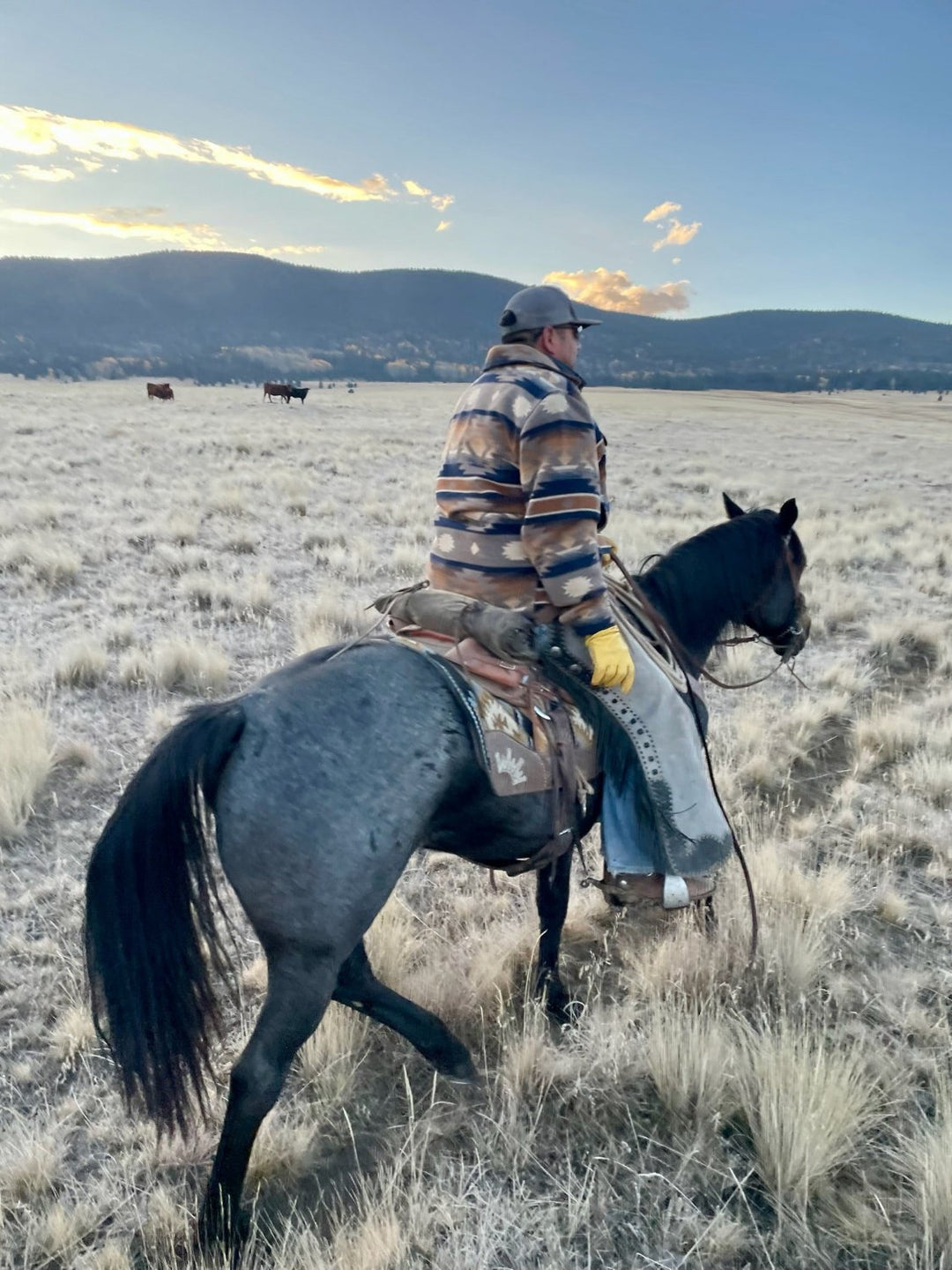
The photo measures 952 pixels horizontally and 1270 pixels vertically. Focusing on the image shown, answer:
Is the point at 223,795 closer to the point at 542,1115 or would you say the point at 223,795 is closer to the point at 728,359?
the point at 542,1115

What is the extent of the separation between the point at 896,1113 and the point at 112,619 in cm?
745

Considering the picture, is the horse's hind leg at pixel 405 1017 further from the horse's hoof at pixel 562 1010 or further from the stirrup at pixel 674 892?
the stirrup at pixel 674 892

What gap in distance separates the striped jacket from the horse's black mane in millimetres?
799

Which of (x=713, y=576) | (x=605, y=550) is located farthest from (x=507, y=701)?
(x=713, y=576)

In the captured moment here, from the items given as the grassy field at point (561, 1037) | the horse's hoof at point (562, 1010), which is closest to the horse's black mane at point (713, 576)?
the grassy field at point (561, 1037)

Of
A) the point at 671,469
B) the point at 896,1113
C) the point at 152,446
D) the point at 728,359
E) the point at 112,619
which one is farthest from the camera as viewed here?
the point at 728,359

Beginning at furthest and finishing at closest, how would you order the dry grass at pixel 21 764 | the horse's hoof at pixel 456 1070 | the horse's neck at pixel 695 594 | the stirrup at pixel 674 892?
the dry grass at pixel 21 764 → the horse's neck at pixel 695 594 → the stirrup at pixel 674 892 → the horse's hoof at pixel 456 1070

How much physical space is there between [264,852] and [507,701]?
3.07 feet

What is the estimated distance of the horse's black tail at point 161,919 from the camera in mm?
2273

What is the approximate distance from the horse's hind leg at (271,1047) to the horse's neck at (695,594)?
2166mm

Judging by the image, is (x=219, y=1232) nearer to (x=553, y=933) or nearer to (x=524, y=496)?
(x=553, y=933)

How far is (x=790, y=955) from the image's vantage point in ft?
11.0

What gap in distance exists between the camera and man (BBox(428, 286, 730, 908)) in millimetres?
2547

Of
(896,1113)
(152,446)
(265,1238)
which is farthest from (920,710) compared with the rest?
(152,446)
